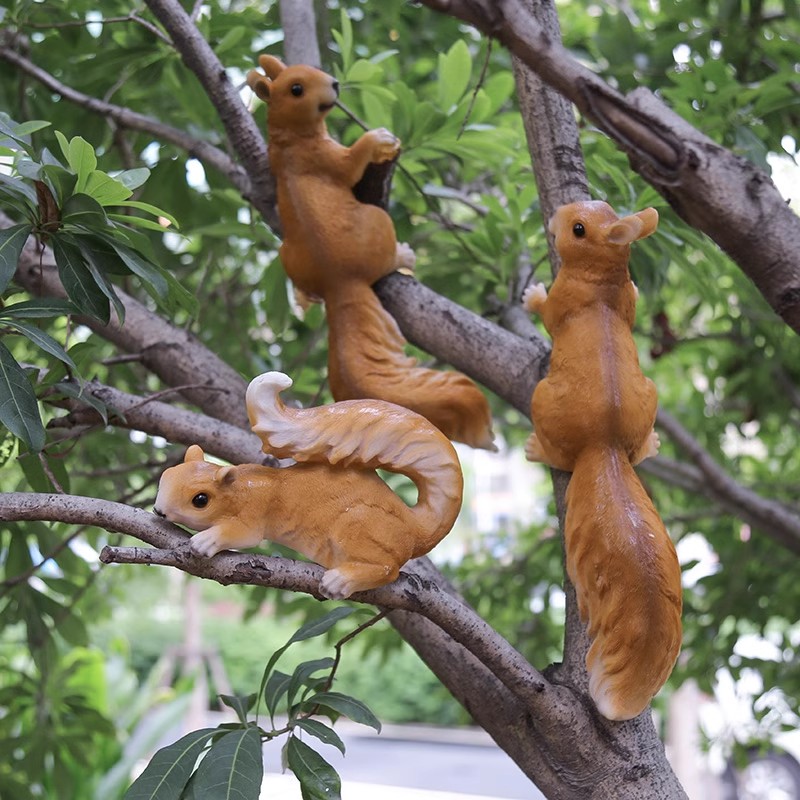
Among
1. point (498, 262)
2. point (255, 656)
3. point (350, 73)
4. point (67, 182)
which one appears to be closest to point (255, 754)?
point (67, 182)

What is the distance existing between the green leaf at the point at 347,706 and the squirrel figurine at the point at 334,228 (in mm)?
274

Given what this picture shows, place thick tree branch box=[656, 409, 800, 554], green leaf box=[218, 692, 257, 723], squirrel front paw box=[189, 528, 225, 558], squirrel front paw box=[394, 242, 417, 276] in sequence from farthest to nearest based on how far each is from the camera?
thick tree branch box=[656, 409, 800, 554]
squirrel front paw box=[394, 242, 417, 276]
green leaf box=[218, 692, 257, 723]
squirrel front paw box=[189, 528, 225, 558]

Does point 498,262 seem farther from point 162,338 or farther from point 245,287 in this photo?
point 245,287

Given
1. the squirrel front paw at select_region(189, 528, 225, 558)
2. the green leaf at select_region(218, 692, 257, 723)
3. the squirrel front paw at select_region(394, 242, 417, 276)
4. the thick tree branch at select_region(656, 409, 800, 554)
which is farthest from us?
the thick tree branch at select_region(656, 409, 800, 554)

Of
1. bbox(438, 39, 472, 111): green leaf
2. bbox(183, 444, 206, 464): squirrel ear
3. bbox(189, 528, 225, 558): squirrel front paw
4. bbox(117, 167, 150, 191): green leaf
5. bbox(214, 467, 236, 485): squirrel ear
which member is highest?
bbox(438, 39, 472, 111): green leaf

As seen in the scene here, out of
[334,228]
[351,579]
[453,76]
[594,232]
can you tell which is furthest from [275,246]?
[351,579]

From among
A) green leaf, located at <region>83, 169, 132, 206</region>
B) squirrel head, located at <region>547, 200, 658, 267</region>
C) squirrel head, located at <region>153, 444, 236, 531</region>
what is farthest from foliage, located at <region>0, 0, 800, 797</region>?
squirrel head, located at <region>547, 200, 658, 267</region>

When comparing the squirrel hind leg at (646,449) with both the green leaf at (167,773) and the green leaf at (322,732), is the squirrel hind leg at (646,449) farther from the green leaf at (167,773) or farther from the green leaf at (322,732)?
the green leaf at (167,773)

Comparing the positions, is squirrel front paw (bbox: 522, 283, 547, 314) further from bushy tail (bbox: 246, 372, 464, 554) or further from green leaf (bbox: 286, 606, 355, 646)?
green leaf (bbox: 286, 606, 355, 646)

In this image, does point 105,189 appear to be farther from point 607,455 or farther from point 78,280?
point 607,455

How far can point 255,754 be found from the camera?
82 centimetres

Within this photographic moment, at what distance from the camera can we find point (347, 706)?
2.93 feet

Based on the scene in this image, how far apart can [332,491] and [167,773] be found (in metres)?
0.27

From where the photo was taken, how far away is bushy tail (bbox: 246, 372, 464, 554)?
2.58ft
